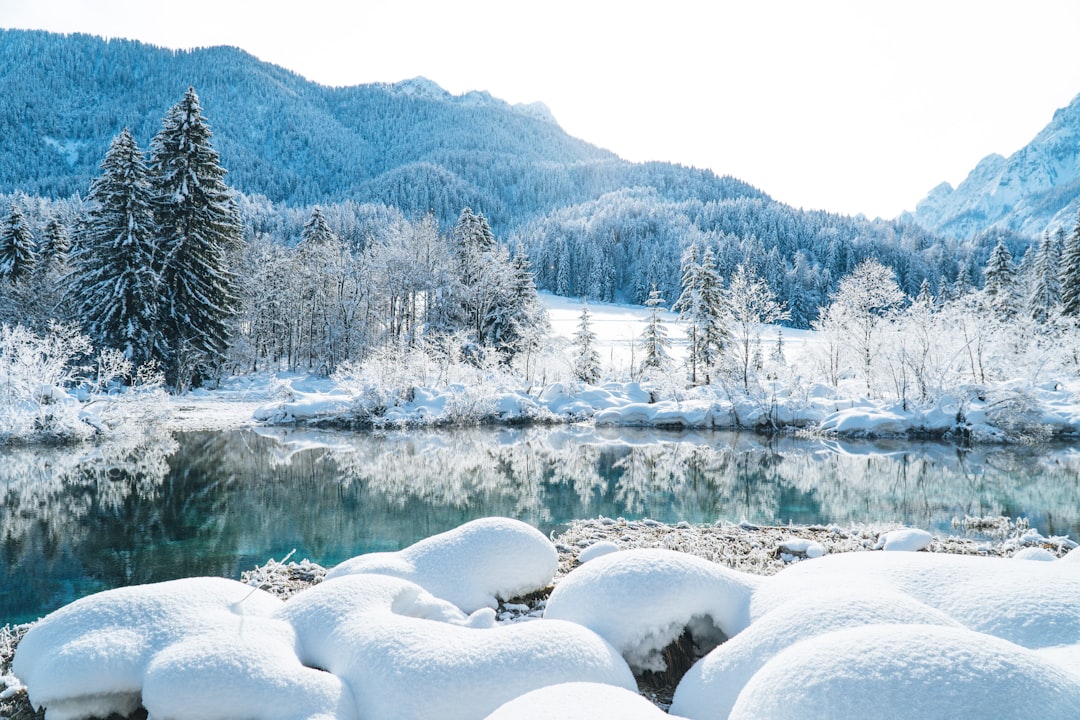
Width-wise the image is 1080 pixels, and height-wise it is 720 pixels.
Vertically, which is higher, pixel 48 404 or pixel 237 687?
pixel 237 687

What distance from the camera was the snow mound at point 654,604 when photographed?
4.58 meters

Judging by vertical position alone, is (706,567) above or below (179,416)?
above

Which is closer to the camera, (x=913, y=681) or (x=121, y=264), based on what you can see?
(x=913, y=681)

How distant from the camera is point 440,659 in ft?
12.7

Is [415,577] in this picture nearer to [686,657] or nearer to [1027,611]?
[686,657]

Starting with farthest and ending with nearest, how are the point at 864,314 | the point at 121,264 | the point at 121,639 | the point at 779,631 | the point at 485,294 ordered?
the point at 485,294, the point at 864,314, the point at 121,264, the point at 121,639, the point at 779,631

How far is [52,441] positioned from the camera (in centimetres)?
1977

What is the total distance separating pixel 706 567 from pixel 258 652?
3401 millimetres

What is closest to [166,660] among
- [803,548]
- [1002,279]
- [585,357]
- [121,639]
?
[121,639]

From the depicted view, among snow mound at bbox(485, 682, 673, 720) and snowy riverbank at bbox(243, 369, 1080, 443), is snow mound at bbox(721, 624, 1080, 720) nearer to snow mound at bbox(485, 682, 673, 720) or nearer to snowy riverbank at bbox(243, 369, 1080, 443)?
snow mound at bbox(485, 682, 673, 720)

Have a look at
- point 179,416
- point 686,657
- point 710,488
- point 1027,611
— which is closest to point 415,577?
point 686,657

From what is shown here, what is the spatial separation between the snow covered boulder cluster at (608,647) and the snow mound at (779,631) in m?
0.01

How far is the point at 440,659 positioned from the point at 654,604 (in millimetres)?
1688

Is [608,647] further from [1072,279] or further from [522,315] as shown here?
[1072,279]
